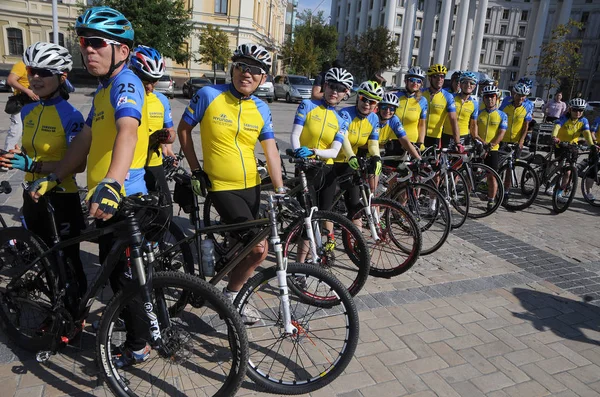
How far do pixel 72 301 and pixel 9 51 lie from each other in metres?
47.8

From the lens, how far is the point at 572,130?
8.46 m

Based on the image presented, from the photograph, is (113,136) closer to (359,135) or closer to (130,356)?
(130,356)

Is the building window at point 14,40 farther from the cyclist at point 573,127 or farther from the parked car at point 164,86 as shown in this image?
the cyclist at point 573,127

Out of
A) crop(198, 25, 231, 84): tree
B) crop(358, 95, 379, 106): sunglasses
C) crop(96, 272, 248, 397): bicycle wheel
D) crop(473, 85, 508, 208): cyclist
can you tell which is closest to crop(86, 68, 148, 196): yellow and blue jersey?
crop(96, 272, 248, 397): bicycle wheel

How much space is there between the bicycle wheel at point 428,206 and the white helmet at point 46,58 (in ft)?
12.6

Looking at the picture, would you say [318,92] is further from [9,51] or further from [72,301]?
[9,51]

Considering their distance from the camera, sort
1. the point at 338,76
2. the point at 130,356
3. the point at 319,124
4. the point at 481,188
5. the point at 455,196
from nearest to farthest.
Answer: the point at 130,356, the point at 338,76, the point at 319,124, the point at 455,196, the point at 481,188

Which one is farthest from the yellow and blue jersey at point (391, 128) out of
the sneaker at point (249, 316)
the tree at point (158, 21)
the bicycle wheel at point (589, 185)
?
the tree at point (158, 21)

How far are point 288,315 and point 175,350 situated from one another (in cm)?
74

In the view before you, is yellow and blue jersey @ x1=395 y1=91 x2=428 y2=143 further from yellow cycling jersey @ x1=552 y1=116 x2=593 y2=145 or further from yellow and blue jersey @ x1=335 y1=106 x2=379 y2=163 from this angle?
yellow cycling jersey @ x1=552 y1=116 x2=593 y2=145

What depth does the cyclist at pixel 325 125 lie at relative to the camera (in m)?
4.49

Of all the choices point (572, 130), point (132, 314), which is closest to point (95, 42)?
point (132, 314)

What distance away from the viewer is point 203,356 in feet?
10.6

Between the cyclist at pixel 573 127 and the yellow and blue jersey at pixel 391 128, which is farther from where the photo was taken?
the cyclist at pixel 573 127
